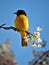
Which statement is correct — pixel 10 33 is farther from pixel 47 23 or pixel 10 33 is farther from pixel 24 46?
pixel 47 23

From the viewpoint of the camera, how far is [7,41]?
60.7 inches

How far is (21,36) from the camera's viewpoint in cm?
157

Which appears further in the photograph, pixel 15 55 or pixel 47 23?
pixel 47 23

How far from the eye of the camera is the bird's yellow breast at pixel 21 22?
1562 mm

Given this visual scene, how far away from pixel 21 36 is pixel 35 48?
13cm

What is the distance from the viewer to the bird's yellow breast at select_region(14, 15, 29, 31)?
5.13ft

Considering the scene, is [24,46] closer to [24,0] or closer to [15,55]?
[15,55]

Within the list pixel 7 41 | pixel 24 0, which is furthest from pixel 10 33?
pixel 24 0

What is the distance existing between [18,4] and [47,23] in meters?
0.24

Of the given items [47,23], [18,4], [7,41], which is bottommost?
[7,41]

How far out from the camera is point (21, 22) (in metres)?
1.57

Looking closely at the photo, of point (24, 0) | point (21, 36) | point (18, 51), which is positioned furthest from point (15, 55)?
point (24, 0)

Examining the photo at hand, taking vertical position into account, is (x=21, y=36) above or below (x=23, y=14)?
below

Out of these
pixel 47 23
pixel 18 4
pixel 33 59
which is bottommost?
pixel 33 59
